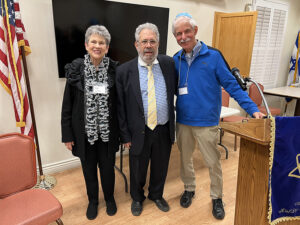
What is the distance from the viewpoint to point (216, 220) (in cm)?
198

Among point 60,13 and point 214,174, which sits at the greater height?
point 60,13

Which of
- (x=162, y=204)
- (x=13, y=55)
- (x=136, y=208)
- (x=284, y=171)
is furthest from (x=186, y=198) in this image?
(x=13, y=55)

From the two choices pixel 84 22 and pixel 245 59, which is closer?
pixel 84 22

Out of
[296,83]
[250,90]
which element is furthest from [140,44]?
[296,83]

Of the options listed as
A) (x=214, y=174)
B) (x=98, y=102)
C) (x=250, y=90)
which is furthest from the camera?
(x=250, y=90)

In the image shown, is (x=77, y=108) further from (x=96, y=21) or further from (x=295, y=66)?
(x=295, y=66)

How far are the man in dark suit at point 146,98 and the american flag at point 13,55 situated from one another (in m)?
0.95

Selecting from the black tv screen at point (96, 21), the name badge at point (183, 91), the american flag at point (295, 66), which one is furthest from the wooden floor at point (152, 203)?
the american flag at point (295, 66)

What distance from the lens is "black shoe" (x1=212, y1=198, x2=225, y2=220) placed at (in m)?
1.98

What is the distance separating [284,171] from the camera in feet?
3.67

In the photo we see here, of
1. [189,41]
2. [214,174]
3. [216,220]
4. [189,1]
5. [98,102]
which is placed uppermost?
[189,1]

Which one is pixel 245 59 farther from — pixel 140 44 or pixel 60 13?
pixel 60 13

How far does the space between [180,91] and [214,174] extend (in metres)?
0.80

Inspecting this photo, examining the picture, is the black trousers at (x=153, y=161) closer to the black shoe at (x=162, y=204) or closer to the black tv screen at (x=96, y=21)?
the black shoe at (x=162, y=204)
